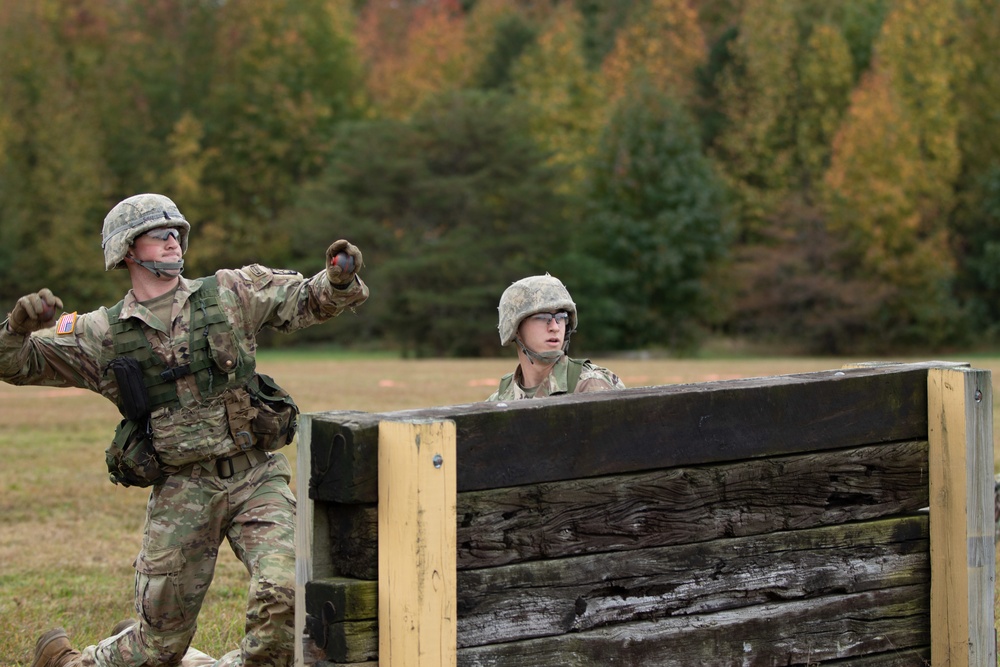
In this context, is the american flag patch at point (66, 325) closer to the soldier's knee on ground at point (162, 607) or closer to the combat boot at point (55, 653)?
the soldier's knee on ground at point (162, 607)

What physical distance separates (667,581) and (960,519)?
1.16 metres


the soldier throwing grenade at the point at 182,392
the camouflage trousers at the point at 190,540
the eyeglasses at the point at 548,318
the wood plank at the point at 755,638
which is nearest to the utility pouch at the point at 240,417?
the soldier throwing grenade at the point at 182,392

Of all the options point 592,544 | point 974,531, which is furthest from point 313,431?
point 974,531

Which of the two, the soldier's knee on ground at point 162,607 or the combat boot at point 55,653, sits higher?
the soldier's knee on ground at point 162,607

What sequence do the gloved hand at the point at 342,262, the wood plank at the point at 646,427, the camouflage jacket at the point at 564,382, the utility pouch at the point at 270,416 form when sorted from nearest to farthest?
the wood plank at the point at 646,427
the gloved hand at the point at 342,262
the utility pouch at the point at 270,416
the camouflage jacket at the point at 564,382

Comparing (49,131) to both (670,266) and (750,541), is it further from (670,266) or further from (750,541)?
(750,541)

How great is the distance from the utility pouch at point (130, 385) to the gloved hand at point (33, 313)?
1.07ft

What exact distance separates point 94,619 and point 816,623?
4486mm

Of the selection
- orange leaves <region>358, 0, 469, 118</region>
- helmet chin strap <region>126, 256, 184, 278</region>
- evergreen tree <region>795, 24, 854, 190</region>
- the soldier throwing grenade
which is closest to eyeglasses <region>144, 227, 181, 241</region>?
the soldier throwing grenade

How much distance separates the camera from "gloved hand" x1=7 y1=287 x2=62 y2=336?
5160 mm

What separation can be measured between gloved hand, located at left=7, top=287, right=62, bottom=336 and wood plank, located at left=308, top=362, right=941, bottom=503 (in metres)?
1.89

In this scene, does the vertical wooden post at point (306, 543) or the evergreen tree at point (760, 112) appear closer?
the vertical wooden post at point (306, 543)

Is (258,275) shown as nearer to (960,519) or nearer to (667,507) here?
(667,507)

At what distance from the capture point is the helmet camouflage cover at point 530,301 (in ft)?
21.3
